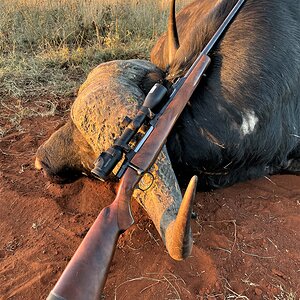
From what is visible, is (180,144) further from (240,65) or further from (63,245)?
(63,245)

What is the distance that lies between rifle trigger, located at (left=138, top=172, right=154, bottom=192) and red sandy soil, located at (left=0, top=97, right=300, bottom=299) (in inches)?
32.7

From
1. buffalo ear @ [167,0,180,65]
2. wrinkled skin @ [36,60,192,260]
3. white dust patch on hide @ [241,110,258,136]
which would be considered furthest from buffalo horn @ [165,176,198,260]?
buffalo ear @ [167,0,180,65]

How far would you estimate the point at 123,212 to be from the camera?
7.85 feet

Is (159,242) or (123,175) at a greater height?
(123,175)

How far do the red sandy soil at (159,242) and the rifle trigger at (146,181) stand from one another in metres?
0.83

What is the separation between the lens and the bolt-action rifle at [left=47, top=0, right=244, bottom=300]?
204 cm

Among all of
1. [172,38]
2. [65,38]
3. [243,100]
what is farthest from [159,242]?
[65,38]

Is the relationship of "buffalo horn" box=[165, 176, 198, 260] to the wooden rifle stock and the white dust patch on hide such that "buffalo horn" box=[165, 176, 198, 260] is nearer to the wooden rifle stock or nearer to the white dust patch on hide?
the wooden rifle stock

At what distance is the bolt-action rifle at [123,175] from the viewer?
2.04m

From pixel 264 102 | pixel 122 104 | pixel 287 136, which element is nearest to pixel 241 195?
pixel 287 136

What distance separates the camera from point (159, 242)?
3.43 m

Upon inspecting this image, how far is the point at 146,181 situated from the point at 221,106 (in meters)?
0.95

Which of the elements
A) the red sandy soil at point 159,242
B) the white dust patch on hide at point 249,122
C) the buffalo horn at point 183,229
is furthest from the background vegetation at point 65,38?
the buffalo horn at point 183,229

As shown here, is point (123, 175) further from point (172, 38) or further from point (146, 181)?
point (172, 38)
